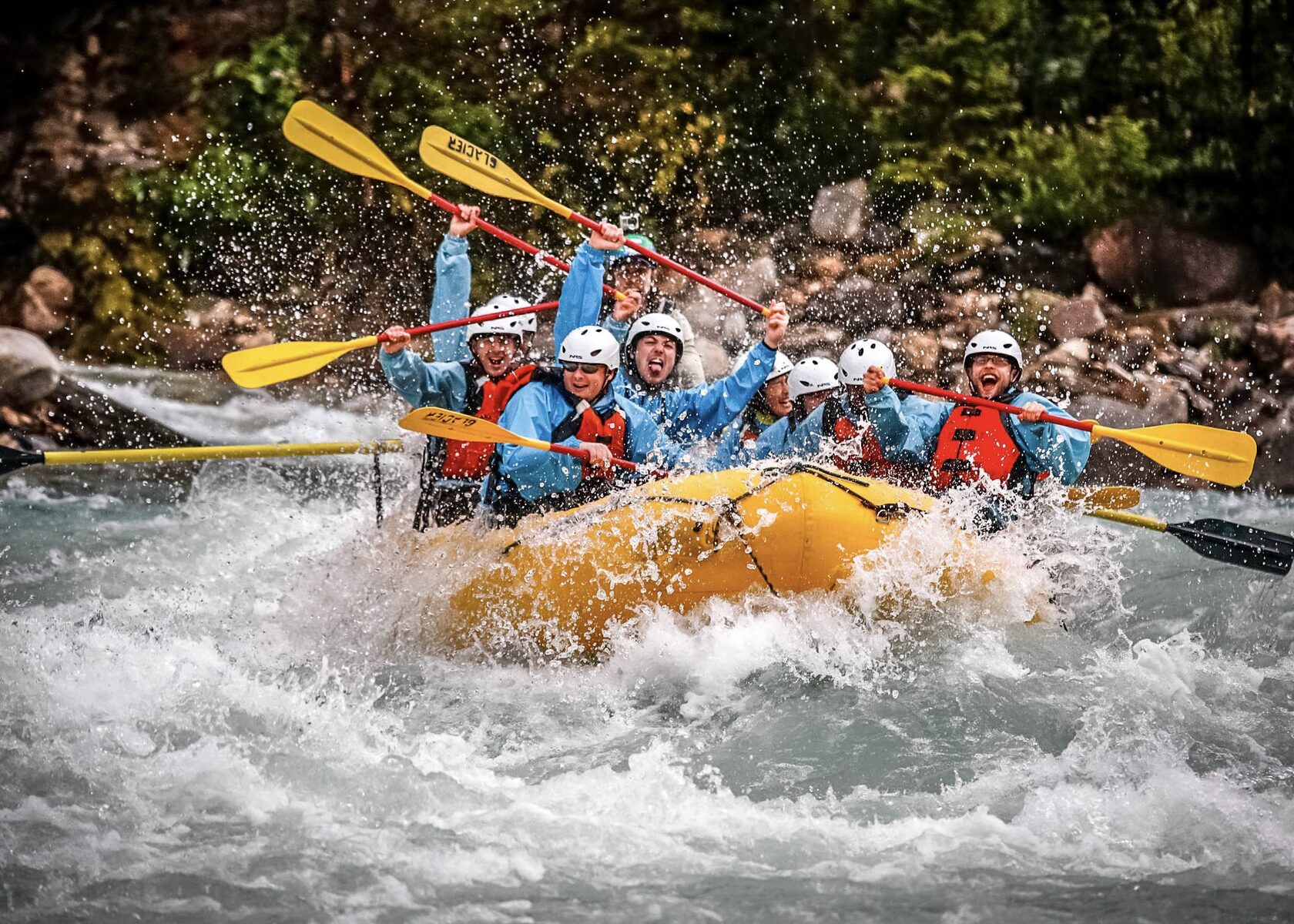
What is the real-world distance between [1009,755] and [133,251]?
28.3ft

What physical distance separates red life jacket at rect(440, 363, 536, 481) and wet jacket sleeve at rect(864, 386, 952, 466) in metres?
1.53

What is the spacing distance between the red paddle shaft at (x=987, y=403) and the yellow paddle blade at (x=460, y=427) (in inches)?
61.9

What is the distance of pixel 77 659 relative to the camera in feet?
14.5

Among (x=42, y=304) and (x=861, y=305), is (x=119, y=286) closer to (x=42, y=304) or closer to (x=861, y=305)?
(x=42, y=304)

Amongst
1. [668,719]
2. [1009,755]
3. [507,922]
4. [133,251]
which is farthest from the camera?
[133,251]

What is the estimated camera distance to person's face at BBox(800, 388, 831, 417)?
5895mm

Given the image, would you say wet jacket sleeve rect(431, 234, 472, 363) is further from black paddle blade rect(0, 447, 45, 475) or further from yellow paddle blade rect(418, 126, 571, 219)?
black paddle blade rect(0, 447, 45, 475)

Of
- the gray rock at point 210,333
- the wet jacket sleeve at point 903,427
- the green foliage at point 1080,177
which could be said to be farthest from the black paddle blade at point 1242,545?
the gray rock at point 210,333

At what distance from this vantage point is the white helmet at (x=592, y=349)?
194 inches

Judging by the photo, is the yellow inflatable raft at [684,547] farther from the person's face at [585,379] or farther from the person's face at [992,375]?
the person's face at [992,375]

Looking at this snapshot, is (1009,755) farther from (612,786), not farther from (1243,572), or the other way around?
(1243,572)

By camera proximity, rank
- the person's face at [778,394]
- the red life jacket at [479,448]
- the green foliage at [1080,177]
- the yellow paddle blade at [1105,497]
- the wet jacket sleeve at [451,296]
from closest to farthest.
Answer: the yellow paddle blade at [1105,497] → the red life jacket at [479,448] → the wet jacket sleeve at [451,296] → the person's face at [778,394] → the green foliage at [1080,177]

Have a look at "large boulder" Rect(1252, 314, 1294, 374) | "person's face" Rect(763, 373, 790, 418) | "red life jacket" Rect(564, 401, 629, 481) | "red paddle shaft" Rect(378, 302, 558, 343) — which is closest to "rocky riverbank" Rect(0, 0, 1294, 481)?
"large boulder" Rect(1252, 314, 1294, 374)

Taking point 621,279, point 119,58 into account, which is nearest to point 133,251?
point 119,58
